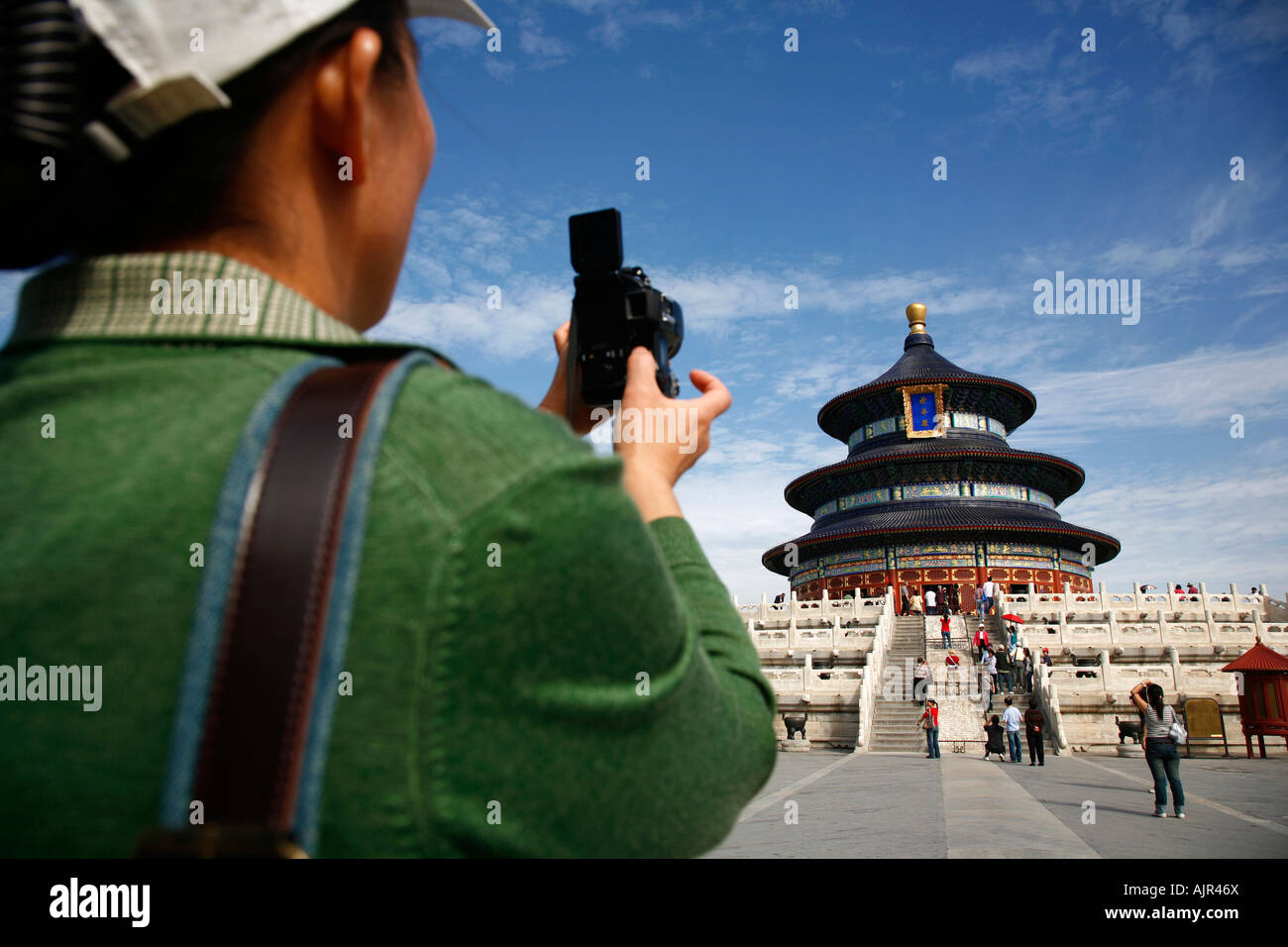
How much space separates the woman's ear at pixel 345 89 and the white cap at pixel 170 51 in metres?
0.10

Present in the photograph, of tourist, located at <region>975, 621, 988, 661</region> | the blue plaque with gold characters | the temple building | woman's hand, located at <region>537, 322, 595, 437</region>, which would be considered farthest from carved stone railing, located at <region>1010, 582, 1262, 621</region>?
woman's hand, located at <region>537, 322, 595, 437</region>

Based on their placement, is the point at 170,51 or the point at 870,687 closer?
the point at 170,51

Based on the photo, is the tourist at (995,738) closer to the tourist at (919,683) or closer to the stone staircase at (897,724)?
the stone staircase at (897,724)

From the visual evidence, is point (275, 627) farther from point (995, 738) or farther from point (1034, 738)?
point (995, 738)

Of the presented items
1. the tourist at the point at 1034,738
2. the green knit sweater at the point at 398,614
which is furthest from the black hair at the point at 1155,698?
Answer: the green knit sweater at the point at 398,614

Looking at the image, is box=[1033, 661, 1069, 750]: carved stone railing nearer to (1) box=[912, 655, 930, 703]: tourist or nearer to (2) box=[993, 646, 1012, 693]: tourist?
(2) box=[993, 646, 1012, 693]: tourist

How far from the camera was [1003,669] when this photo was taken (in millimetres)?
19875

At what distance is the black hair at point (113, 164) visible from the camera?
1010 mm

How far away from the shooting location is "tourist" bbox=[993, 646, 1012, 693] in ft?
63.3

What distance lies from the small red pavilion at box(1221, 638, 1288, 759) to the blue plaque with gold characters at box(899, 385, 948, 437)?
25.1m

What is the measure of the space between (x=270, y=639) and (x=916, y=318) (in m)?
48.0

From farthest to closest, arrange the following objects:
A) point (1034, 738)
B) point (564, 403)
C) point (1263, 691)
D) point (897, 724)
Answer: point (897, 724)
point (1263, 691)
point (1034, 738)
point (564, 403)

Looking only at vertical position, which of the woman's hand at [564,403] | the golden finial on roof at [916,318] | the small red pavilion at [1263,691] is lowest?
the small red pavilion at [1263,691]

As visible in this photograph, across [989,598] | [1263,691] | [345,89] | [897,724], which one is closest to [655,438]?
[345,89]
